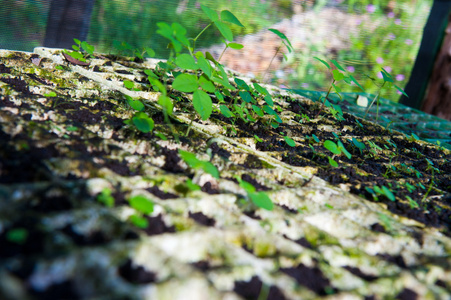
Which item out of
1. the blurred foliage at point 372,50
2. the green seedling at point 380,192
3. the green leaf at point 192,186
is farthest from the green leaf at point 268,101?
the blurred foliage at point 372,50

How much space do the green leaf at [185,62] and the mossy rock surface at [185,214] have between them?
0.30m

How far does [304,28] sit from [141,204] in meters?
6.06

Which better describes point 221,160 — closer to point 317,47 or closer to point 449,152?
point 449,152

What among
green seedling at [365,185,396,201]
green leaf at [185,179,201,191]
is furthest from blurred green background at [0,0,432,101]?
green seedling at [365,185,396,201]

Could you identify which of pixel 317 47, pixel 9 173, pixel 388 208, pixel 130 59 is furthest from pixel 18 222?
pixel 317 47

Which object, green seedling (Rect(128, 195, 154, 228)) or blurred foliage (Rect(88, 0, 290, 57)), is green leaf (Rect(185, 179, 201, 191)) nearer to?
green seedling (Rect(128, 195, 154, 228))

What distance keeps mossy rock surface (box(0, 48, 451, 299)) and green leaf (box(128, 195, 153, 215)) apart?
0.11 feet

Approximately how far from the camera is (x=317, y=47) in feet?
21.0

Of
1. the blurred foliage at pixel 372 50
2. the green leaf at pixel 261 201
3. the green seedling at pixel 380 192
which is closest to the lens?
the green leaf at pixel 261 201

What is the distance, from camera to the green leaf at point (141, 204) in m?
0.90

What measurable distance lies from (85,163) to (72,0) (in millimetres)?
3270

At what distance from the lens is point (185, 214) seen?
100 centimetres

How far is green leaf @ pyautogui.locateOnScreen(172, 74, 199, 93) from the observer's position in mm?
1448

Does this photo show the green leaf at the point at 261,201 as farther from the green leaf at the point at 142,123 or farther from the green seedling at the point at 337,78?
the green seedling at the point at 337,78
